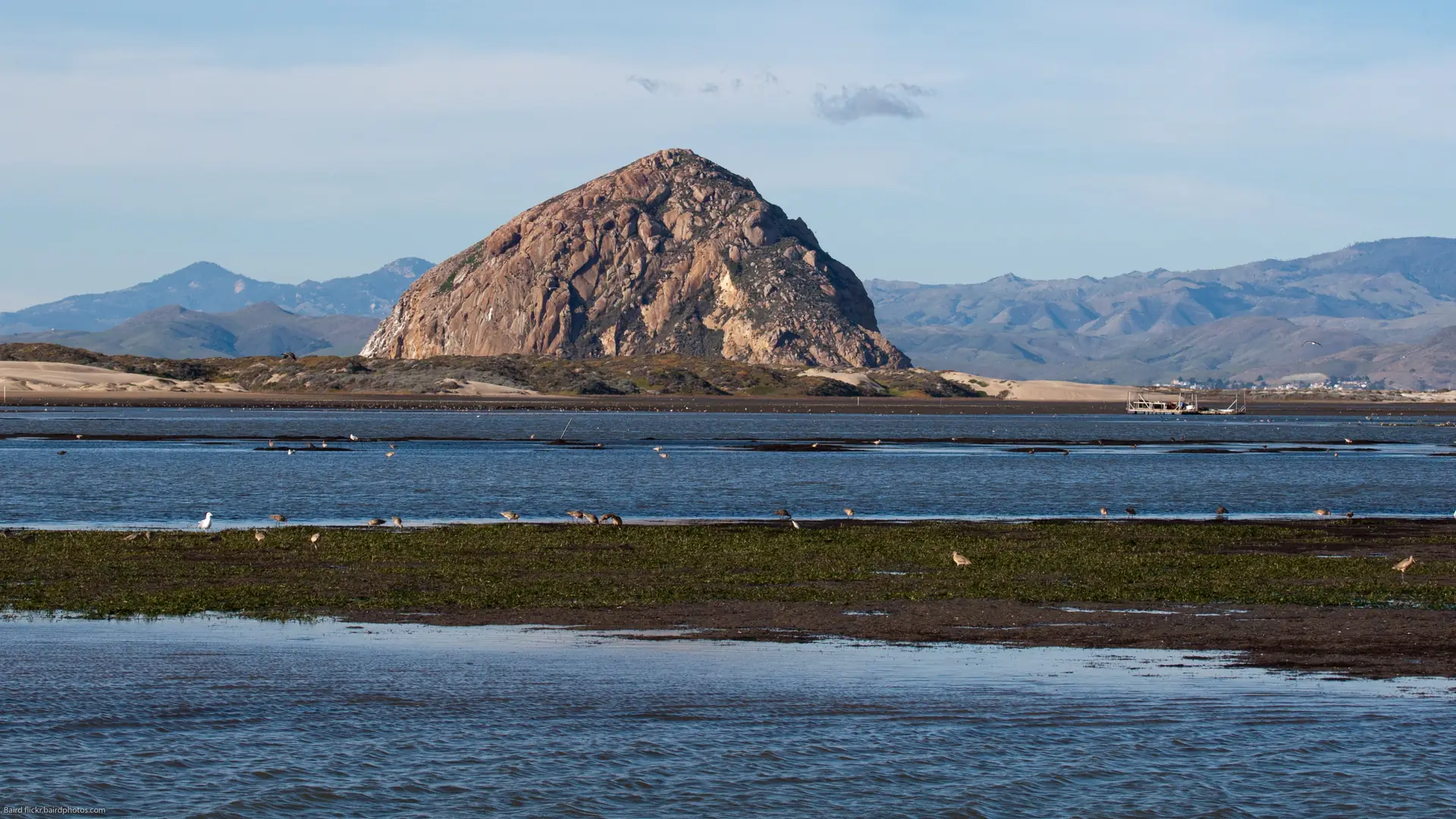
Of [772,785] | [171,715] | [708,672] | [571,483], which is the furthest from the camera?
[571,483]

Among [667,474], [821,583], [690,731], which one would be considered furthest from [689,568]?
[667,474]

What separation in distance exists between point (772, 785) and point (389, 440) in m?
108

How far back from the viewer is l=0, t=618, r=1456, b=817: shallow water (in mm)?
17266

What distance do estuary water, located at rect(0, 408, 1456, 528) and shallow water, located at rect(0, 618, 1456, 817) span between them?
2806 centimetres

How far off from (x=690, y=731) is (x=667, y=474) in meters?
61.0

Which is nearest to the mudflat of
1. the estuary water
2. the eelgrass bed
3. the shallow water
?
the eelgrass bed

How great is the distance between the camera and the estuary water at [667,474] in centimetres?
5900

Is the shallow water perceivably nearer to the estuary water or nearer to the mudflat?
the mudflat

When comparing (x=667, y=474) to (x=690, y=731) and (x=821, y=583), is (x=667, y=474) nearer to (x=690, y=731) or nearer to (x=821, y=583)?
(x=821, y=583)

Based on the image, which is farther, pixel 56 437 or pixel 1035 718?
pixel 56 437

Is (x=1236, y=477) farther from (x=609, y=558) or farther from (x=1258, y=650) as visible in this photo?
(x=1258, y=650)

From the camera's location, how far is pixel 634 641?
26.9 meters

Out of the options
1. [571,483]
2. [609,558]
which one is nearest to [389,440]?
[571,483]

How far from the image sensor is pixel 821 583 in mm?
35125
